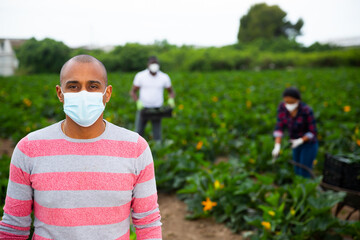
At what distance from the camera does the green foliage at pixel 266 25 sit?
206ft

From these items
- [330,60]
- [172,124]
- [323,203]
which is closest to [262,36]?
[330,60]

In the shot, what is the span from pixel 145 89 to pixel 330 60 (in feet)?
115

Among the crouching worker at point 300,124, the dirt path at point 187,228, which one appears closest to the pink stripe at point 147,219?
the dirt path at point 187,228

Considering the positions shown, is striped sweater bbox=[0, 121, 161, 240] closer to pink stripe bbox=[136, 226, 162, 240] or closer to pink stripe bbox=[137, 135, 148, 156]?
pink stripe bbox=[137, 135, 148, 156]

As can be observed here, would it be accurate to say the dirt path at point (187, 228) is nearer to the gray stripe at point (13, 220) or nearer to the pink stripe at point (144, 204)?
the pink stripe at point (144, 204)

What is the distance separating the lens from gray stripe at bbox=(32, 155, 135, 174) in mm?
1226

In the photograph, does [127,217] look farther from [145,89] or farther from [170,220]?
[145,89]

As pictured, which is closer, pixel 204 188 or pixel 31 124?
pixel 204 188

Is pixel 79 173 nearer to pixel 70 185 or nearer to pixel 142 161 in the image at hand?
pixel 70 185

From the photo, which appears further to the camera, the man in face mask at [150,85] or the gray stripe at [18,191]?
the man in face mask at [150,85]

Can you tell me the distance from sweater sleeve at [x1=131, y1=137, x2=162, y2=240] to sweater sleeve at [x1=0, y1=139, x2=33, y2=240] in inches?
16.8

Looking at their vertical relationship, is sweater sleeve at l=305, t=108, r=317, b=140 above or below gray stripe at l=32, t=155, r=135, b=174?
below

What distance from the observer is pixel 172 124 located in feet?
25.1

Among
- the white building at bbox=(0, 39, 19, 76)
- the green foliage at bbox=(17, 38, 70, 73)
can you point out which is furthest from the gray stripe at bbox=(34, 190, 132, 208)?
the white building at bbox=(0, 39, 19, 76)
